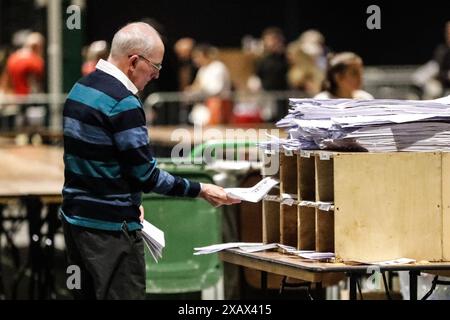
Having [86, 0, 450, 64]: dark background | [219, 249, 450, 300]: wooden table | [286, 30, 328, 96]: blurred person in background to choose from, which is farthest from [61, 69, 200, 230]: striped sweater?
[86, 0, 450, 64]: dark background

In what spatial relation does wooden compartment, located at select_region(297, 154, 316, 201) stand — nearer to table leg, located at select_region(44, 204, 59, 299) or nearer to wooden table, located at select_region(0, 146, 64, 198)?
wooden table, located at select_region(0, 146, 64, 198)

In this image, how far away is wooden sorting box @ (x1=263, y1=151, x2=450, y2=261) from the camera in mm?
→ 6535

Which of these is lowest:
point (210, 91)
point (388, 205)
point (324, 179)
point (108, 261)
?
point (108, 261)

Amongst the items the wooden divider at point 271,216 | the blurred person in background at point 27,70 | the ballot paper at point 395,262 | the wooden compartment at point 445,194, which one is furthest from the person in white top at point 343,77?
the blurred person in background at point 27,70

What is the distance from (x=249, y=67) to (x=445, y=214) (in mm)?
25104

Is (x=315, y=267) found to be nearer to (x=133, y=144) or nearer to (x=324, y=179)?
(x=324, y=179)

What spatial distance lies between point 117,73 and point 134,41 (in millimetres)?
173

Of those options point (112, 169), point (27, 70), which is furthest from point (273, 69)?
point (112, 169)

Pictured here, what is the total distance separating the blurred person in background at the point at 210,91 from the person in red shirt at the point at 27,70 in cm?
244

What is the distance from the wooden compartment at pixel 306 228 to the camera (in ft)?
22.7

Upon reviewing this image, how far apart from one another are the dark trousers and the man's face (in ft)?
2.38

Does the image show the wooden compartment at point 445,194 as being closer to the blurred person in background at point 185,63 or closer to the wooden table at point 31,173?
the wooden table at point 31,173

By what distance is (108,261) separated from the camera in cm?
655
